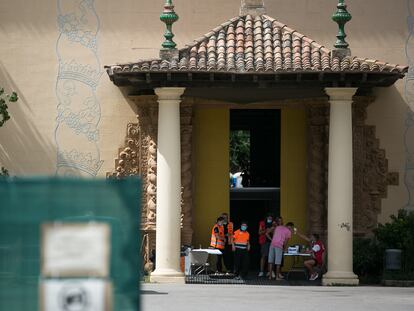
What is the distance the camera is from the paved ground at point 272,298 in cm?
1967

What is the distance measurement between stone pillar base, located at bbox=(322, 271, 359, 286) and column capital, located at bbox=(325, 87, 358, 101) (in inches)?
154

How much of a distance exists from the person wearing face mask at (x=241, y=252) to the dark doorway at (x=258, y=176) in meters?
2.50

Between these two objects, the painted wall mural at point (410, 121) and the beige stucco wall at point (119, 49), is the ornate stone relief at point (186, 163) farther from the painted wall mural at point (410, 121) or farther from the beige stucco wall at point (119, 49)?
the painted wall mural at point (410, 121)

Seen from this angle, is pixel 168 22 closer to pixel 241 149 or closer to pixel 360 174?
pixel 360 174

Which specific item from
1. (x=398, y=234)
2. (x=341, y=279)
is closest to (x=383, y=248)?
(x=398, y=234)

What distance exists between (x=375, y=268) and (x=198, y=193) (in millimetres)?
4962

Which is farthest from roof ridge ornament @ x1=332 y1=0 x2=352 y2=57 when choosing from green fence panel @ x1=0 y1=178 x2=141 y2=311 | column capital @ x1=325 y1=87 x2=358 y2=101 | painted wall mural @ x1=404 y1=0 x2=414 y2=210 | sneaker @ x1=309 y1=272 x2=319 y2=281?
green fence panel @ x1=0 y1=178 x2=141 y2=311

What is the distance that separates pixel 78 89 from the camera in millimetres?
28562

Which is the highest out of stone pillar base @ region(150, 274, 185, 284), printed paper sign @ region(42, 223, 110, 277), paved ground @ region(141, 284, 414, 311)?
printed paper sign @ region(42, 223, 110, 277)

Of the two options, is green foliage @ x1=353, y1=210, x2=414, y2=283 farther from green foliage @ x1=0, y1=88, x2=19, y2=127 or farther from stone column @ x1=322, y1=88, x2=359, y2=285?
green foliage @ x1=0, y1=88, x2=19, y2=127

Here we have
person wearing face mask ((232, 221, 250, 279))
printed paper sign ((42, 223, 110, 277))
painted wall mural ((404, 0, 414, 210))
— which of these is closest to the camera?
printed paper sign ((42, 223, 110, 277))

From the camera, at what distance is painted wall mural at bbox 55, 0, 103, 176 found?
93.4 ft

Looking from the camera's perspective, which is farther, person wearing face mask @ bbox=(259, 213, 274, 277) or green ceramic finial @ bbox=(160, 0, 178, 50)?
person wearing face mask @ bbox=(259, 213, 274, 277)

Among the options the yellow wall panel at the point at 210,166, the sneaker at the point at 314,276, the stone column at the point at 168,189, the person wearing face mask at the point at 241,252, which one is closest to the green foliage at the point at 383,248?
the sneaker at the point at 314,276
